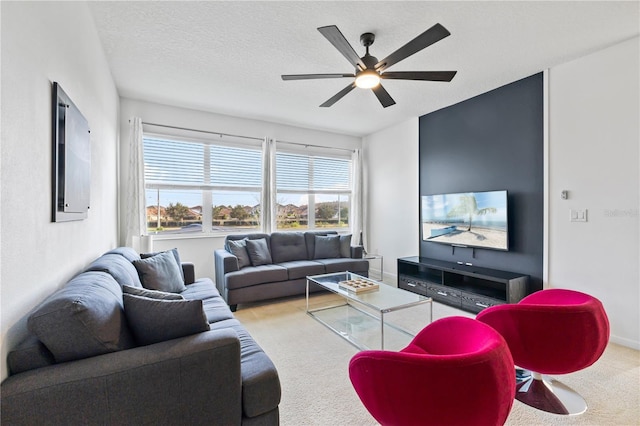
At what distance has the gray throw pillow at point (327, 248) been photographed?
4637 millimetres

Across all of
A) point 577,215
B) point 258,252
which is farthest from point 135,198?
point 577,215

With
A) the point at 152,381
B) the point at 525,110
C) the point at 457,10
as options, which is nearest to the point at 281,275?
the point at 152,381

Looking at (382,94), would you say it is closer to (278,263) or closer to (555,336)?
(555,336)

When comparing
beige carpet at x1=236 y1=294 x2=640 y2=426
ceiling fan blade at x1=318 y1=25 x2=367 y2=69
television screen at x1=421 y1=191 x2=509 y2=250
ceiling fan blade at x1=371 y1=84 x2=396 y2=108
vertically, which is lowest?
beige carpet at x1=236 y1=294 x2=640 y2=426

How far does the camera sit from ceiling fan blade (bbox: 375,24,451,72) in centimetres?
183

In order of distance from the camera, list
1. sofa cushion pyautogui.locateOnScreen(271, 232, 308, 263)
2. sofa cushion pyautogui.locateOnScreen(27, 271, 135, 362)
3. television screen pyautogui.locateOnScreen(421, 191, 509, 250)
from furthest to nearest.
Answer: sofa cushion pyautogui.locateOnScreen(271, 232, 308, 263) < television screen pyautogui.locateOnScreen(421, 191, 509, 250) < sofa cushion pyautogui.locateOnScreen(27, 271, 135, 362)

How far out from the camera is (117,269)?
1.96 m

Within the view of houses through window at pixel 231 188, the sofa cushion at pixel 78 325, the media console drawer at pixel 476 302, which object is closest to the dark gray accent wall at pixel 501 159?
the media console drawer at pixel 476 302

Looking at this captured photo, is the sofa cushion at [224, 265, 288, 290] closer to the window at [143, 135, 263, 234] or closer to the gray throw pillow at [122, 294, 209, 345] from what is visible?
the window at [143, 135, 263, 234]

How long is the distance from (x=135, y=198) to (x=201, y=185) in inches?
36.5

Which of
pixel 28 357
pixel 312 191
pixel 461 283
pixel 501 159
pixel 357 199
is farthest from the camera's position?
pixel 357 199

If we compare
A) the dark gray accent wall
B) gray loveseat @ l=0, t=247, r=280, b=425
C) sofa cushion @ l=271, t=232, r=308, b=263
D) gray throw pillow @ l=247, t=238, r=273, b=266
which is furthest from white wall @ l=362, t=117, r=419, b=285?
gray loveseat @ l=0, t=247, r=280, b=425

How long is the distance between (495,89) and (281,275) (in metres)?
3.62

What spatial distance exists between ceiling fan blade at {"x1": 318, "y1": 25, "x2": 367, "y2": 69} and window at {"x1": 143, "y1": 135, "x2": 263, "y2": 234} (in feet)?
9.65
